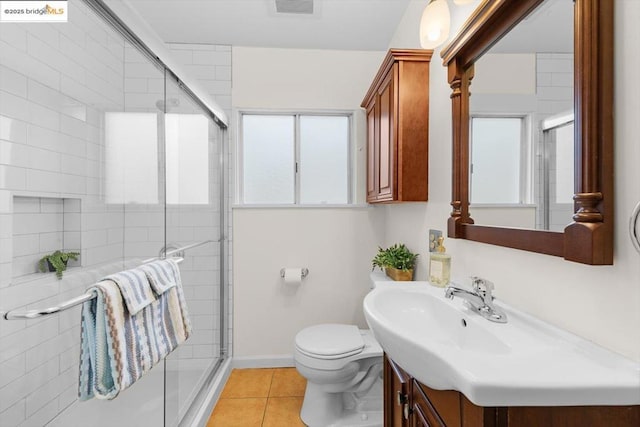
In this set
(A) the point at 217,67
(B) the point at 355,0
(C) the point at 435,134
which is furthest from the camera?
(A) the point at 217,67

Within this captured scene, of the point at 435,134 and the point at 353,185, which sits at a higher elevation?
the point at 435,134

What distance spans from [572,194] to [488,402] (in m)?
0.55

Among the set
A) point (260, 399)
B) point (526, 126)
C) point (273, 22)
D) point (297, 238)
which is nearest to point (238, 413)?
point (260, 399)

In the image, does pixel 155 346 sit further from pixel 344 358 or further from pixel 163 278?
pixel 344 358

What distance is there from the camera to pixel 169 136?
166 cm

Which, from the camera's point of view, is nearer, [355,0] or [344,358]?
[344,358]

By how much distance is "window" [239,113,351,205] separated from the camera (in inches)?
100

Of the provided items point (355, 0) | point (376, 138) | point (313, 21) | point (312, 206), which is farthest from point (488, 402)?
point (313, 21)

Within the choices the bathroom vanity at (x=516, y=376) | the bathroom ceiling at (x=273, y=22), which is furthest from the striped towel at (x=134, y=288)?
the bathroom ceiling at (x=273, y=22)

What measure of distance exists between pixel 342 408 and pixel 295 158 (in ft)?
5.93

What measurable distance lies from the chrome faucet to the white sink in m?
0.02

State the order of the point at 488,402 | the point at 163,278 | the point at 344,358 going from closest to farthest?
the point at 488,402, the point at 163,278, the point at 344,358

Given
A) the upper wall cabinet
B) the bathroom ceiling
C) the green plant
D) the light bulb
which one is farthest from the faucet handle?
the bathroom ceiling

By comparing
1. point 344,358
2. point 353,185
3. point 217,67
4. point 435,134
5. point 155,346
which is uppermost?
point 217,67
